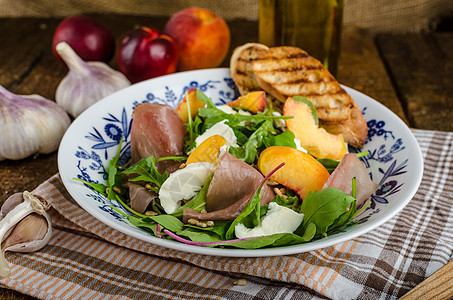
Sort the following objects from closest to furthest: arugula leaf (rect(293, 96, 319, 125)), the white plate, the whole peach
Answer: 1. the white plate
2. arugula leaf (rect(293, 96, 319, 125))
3. the whole peach

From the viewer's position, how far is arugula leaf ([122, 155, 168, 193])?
156 centimetres

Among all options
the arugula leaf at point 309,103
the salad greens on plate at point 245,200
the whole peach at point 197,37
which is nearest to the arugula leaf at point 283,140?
the salad greens on plate at point 245,200

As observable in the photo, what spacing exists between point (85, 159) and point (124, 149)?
0.23 m

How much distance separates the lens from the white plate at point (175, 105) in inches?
51.9

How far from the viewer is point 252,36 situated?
3.29 meters

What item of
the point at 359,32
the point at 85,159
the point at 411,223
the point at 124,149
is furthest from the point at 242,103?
the point at 359,32

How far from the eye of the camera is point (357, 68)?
290 cm

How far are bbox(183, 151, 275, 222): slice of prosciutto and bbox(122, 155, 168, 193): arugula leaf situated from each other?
0.63ft

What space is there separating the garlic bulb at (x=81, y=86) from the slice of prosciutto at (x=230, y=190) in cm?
107

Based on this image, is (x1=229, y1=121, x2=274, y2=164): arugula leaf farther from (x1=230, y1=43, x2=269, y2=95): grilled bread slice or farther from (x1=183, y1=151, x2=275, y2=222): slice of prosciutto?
(x1=230, y1=43, x2=269, y2=95): grilled bread slice

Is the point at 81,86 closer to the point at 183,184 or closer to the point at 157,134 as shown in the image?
the point at 157,134

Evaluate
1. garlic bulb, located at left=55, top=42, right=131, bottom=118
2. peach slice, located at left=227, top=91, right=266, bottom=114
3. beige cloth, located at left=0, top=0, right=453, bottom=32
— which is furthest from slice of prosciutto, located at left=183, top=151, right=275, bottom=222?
beige cloth, located at left=0, top=0, right=453, bottom=32

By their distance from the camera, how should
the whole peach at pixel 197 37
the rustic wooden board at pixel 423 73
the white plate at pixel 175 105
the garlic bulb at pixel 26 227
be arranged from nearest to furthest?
the white plate at pixel 175 105 < the garlic bulb at pixel 26 227 < the rustic wooden board at pixel 423 73 < the whole peach at pixel 197 37

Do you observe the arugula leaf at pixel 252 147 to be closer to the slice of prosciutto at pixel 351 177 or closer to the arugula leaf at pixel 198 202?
the arugula leaf at pixel 198 202
